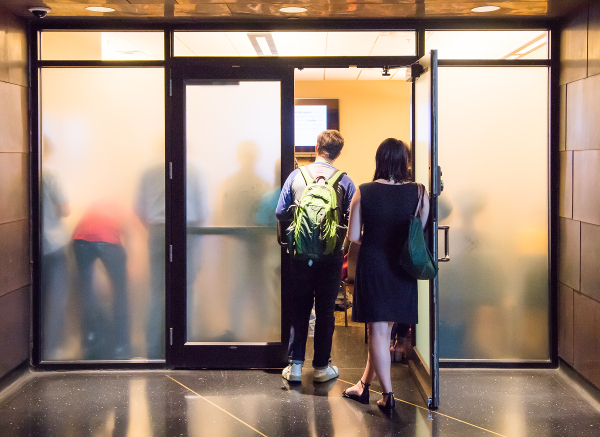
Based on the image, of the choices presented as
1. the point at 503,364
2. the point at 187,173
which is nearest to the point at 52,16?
the point at 187,173

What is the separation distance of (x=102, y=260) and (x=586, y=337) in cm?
343

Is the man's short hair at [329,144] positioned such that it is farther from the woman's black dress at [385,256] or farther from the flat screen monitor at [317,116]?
the flat screen monitor at [317,116]

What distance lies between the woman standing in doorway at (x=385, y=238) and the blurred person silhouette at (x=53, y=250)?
225 cm

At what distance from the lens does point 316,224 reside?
3625 mm

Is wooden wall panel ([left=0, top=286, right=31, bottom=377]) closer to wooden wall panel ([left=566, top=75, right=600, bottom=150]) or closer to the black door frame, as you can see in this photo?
the black door frame

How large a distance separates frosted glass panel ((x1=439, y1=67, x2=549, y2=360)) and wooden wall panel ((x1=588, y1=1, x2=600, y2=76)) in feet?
1.78

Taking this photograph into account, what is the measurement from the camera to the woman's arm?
11.0 ft

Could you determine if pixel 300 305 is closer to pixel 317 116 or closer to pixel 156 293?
pixel 156 293

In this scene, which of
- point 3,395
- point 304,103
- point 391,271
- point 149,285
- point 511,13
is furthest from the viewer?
point 304,103

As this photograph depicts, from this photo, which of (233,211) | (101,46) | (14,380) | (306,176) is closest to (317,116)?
(233,211)

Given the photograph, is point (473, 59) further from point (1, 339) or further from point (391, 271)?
point (1, 339)

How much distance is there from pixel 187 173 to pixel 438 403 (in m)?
2.36

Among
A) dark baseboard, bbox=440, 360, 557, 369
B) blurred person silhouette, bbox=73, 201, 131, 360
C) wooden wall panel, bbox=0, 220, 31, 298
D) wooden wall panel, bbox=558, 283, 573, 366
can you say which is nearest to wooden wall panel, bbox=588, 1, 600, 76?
wooden wall panel, bbox=558, 283, 573, 366

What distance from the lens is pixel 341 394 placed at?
382 centimetres
